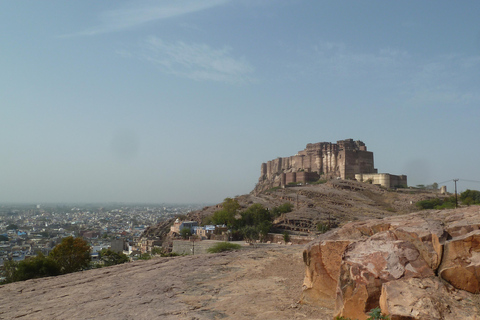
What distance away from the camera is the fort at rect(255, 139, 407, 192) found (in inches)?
2564

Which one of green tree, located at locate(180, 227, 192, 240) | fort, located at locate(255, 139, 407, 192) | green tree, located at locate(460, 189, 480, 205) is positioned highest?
fort, located at locate(255, 139, 407, 192)

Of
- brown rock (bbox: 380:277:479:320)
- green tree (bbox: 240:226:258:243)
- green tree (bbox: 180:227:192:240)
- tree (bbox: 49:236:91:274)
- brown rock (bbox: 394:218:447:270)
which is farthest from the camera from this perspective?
green tree (bbox: 180:227:192:240)

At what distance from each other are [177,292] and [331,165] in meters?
63.7

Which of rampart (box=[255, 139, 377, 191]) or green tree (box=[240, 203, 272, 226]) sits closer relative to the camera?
green tree (box=[240, 203, 272, 226])

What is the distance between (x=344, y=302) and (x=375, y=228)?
2.84 m

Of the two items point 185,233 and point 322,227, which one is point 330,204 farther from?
point 185,233

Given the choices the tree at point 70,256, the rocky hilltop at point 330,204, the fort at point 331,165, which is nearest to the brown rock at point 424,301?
the tree at point 70,256

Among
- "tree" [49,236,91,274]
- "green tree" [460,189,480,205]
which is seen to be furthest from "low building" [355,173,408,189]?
"tree" [49,236,91,274]

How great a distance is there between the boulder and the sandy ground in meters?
0.93

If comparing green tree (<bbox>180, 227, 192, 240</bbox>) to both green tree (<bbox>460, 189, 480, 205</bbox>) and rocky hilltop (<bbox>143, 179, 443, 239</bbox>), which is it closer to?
rocky hilltop (<bbox>143, 179, 443, 239</bbox>)

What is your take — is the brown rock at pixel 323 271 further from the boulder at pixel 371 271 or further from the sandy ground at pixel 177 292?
the boulder at pixel 371 271

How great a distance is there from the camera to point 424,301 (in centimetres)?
581

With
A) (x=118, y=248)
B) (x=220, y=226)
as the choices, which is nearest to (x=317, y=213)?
(x=220, y=226)

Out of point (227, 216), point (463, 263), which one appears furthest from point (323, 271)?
point (227, 216)
